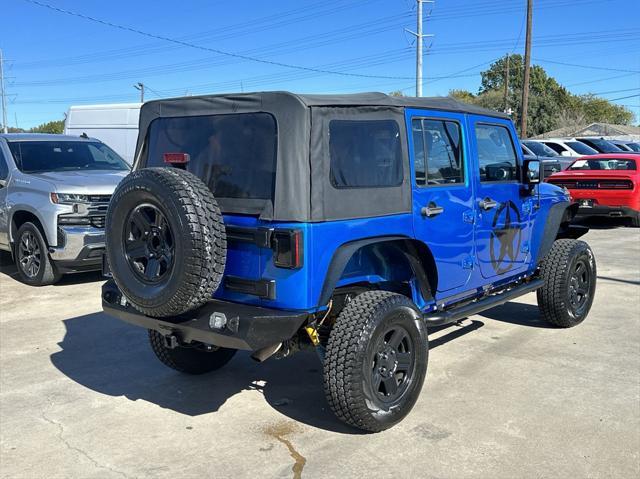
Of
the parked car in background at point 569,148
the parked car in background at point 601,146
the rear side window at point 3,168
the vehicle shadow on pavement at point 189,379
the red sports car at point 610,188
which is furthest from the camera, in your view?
the parked car in background at point 601,146

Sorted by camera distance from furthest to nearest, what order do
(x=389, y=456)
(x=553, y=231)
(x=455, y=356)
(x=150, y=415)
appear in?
(x=553, y=231)
(x=455, y=356)
(x=150, y=415)
(x=389, y=456)

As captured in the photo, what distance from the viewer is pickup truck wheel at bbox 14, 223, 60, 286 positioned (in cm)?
793

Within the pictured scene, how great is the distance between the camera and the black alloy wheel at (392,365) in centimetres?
387

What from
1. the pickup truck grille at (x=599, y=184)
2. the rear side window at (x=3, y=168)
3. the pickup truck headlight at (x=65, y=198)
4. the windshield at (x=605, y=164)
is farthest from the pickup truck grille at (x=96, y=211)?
the windshield at (x=605, y=164)

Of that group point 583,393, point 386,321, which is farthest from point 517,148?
point 386,321

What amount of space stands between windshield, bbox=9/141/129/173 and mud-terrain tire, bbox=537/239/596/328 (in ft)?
19.3

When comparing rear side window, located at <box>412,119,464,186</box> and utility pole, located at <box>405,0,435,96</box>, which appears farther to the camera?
utility pole, located at <box>405,0,435,96</box>

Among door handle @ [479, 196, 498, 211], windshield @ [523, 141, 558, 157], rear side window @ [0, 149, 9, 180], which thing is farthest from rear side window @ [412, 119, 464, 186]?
windshield @ [523, 141, 558, 157]

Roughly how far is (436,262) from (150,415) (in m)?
2.14

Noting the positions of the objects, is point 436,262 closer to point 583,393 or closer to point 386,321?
point 386,321

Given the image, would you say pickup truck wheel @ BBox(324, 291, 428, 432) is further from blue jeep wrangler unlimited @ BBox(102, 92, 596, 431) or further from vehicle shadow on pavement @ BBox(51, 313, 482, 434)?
vehicle shadow on pavement @ BBox(51, 313, 482, 434)

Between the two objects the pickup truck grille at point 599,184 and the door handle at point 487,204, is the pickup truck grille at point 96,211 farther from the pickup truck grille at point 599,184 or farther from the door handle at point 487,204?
the pickup truck grille at point 599,184

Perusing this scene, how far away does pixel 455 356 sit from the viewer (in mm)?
5336

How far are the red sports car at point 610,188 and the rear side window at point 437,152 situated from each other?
29.8 ft
